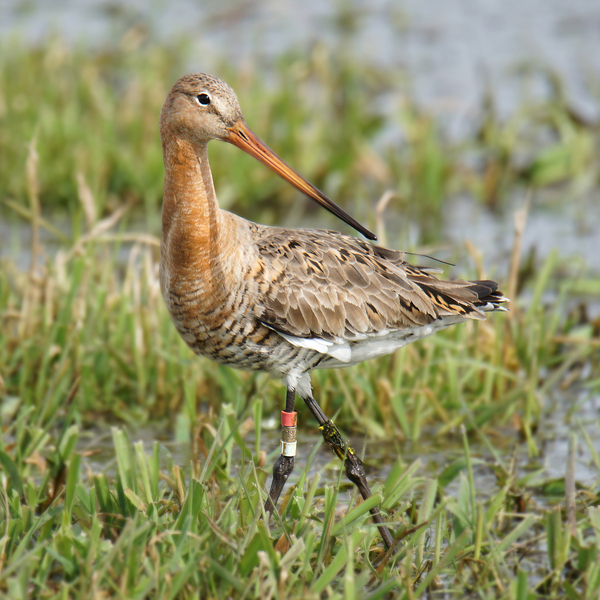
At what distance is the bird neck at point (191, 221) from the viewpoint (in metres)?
4.02

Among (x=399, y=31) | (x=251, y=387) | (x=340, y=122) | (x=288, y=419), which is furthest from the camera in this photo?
(x=399, y=31)

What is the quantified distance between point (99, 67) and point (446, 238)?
405cm

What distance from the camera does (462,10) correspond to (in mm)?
12227

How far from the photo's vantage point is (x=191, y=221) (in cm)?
405

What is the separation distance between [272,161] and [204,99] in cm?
40

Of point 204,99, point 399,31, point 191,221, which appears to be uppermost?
point 399,31

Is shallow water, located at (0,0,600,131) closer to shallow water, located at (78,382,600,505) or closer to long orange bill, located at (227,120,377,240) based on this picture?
shallow water, located at (78,382,600,505)

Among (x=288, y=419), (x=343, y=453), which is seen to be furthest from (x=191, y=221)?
(x=343, y=453)

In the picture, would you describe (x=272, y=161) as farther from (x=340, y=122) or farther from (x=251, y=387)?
(x=340, y=122)

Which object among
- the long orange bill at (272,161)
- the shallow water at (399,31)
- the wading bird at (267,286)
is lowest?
the wading bird at (267,286)

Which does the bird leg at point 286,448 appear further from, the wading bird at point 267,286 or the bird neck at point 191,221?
the bird neck at point 191,221

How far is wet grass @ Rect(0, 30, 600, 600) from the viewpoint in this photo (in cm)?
356

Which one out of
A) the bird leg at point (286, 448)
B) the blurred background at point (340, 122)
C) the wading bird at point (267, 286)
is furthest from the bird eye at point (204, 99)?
the blurred background at point (340, 122)

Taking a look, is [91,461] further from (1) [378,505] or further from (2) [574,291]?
(2) [574,291]
